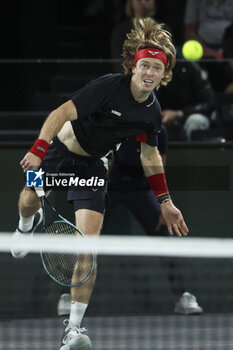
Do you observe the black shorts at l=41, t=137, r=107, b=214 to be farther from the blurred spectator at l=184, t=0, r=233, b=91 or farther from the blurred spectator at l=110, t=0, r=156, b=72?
the blurred spectator at l=184, t=0, r=233, b=91

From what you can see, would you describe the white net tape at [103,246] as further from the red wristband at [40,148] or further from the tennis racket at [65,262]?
the red wristband at [40,148]

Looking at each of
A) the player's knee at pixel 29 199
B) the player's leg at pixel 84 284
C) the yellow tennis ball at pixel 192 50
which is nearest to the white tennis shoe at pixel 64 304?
the player's knee at pixel 29 199

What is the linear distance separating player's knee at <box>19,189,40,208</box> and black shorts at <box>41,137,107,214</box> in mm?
121

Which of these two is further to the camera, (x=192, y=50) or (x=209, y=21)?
(x=209, y=21)

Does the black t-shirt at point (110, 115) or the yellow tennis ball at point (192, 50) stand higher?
the yellow tennis ball at point (192, 50)

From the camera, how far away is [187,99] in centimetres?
763

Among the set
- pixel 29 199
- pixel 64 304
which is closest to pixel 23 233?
pixel 29 199

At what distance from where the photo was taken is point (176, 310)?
6.64 m

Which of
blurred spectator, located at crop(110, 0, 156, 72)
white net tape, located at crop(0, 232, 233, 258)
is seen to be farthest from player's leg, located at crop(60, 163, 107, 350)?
blurred spectator, located at crop(110, 0, 156, 72)

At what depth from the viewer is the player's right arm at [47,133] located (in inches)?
195

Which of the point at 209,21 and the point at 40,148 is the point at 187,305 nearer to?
the point at 40,148

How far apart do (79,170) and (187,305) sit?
1526 mm

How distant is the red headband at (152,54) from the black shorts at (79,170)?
2.28 ft

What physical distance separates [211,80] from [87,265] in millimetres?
3130
